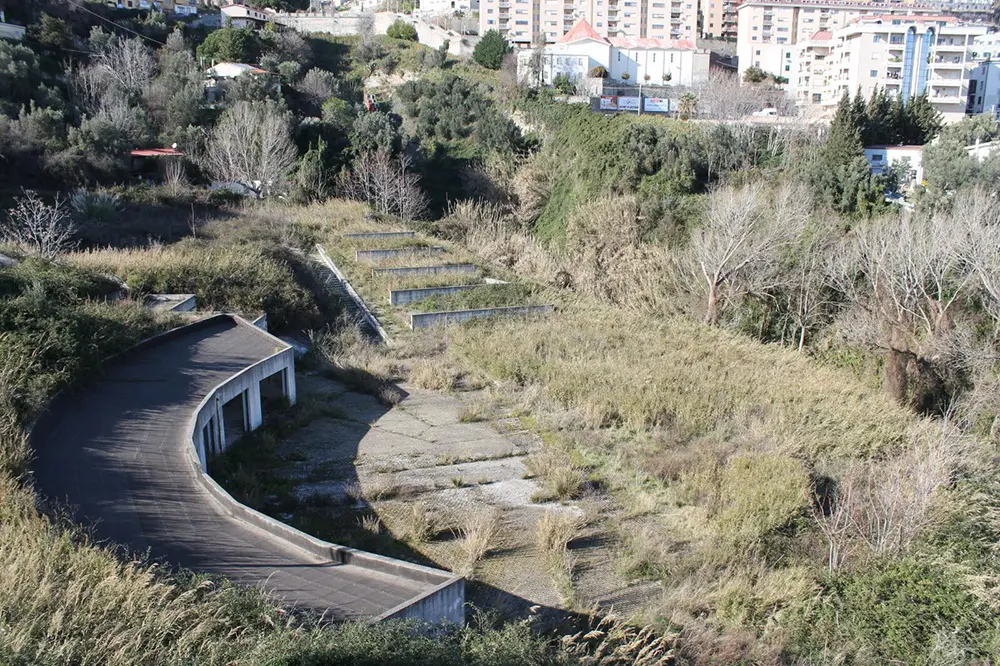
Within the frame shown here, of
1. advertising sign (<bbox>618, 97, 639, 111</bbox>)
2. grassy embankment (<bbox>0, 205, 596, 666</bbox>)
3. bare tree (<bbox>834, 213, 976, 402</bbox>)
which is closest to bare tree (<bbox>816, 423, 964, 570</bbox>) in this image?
grassy embankment (<bbox>0, 205, 596, 666</bbox>)

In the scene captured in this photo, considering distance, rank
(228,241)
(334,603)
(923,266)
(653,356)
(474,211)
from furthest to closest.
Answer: (474,211), (228,241), (923,266), (653,356), (334,603)

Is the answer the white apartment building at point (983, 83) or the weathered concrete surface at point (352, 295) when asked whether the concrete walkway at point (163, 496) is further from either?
the white apartment building at point (983, 83)

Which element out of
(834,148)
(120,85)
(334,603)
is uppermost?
(120,85)

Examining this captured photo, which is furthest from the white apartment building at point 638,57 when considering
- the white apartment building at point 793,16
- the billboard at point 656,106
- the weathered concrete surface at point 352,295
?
the weathered concrete surface at point 352,295

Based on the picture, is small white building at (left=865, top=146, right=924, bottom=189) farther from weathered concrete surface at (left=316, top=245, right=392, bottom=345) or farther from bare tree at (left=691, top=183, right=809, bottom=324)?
weathered concrete surface at (left=316, top=245, right=392, bottom=345)

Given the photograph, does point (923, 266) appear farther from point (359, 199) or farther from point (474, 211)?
point (359, 199)

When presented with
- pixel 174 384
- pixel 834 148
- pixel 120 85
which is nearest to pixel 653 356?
pixel 174 384

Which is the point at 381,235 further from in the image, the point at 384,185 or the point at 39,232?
the point at 39,232

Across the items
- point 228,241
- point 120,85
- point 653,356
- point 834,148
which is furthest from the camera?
point 120,85
